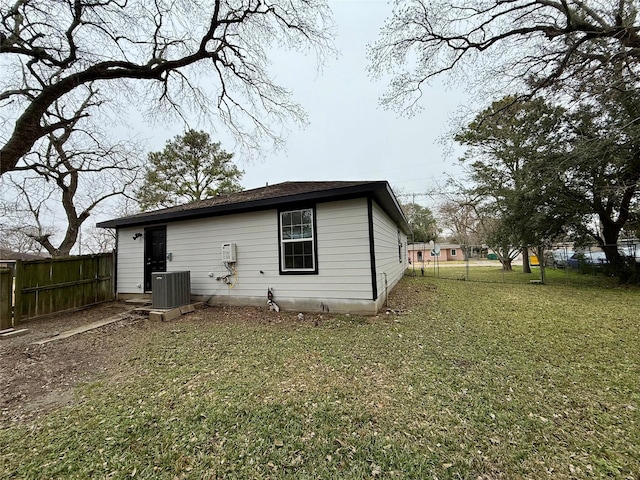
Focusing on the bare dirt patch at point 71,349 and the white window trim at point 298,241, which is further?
the white window trim at point 298,241

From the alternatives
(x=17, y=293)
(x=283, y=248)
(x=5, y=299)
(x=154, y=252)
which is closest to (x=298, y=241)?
(x=283, y=248)

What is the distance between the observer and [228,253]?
21.0 feet

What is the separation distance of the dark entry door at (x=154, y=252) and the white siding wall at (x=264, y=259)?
221mm

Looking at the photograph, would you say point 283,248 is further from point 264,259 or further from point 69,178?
point 69,178

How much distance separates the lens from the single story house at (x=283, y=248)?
214 inches

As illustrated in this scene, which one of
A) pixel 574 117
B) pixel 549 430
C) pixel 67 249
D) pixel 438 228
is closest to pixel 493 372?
pixel 549 430

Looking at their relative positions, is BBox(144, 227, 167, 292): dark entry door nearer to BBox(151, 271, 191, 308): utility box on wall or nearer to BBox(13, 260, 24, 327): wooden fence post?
BBox(151, 271, 191, 308): utility box on wall

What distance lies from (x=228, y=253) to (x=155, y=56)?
589 centimetres

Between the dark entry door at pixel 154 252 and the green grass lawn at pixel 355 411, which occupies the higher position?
the dark entry door at pixel 154 252

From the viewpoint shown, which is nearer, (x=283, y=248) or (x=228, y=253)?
(x=283, y=248)

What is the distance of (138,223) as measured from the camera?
777cm

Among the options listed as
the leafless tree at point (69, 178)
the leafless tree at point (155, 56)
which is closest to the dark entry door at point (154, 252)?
the leafless tree at point (155, 56)

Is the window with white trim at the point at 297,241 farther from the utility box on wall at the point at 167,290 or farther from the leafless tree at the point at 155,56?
the leafless tree at the point at 155,56

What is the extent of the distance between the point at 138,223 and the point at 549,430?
30.8ft
